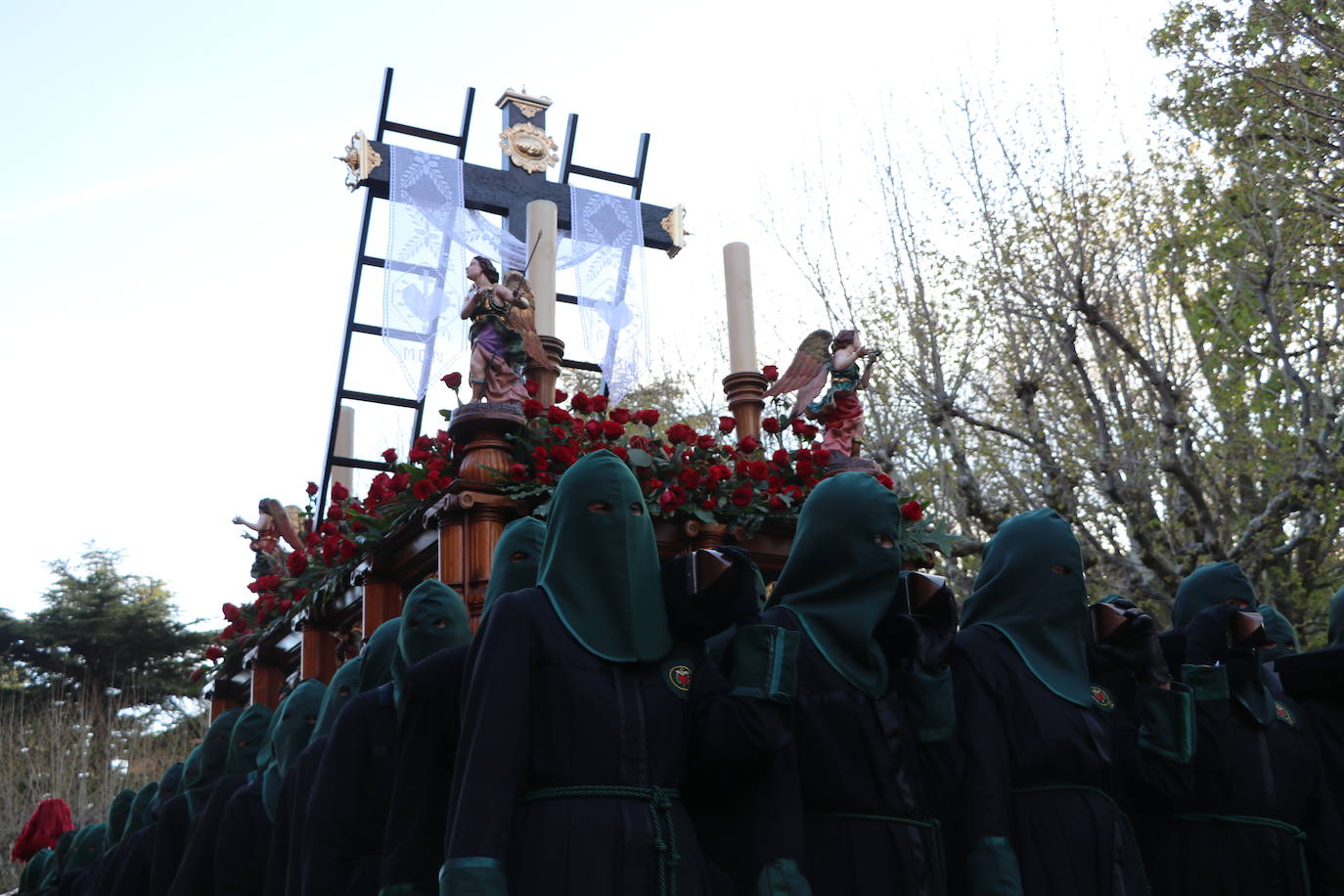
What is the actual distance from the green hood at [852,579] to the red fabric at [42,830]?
10940mm

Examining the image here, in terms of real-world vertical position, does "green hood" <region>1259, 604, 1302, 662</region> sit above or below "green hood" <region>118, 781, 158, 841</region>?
above

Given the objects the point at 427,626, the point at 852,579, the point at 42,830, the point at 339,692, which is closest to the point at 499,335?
the point at 339,692

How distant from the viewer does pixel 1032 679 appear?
368cm

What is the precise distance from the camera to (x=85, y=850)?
10359mm

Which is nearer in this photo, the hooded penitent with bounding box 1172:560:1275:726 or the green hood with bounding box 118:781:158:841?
the hooded penitent with bounding box 1172:560:1275:726

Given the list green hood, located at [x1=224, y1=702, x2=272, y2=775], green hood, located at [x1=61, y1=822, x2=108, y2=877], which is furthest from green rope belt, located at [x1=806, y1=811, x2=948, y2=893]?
green hood, located at [x1=61, y1=822, x2=108, y2=877]

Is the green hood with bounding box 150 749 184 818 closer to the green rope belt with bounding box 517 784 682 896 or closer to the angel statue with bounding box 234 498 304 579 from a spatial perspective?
the angel statue with bounding box 234 498 304 579

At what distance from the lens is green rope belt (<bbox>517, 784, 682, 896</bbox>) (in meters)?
→ 2.87

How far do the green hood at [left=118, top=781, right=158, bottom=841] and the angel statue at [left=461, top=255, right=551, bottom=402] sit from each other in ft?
12.1

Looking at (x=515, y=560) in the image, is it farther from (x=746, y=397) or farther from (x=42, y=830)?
(x=42, y=830)

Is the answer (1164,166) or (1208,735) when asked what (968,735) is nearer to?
(1208,735)

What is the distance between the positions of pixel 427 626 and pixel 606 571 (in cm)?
135

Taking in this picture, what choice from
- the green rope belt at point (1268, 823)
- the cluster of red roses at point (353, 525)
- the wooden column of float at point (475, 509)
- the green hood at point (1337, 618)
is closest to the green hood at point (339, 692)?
the wooden column of float at point (475, 509)

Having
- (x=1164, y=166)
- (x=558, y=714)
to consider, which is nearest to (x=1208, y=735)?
(x=558, y=714)
